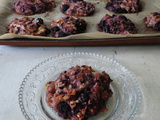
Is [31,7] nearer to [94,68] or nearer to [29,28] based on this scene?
[29,28]

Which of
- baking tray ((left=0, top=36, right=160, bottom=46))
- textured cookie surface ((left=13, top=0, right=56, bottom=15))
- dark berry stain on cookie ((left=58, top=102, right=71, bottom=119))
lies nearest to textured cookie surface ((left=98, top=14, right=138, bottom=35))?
baking tray ((left=0, top=36, right=160, bottom=46))

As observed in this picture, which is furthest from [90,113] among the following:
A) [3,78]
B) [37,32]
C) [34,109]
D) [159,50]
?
[37,32]

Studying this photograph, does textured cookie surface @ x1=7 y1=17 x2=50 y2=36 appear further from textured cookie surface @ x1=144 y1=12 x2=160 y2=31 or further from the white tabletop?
textured cookie surface @ x1=144 y1=12 x2=160 y2=31

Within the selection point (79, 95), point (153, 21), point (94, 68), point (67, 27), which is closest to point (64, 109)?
point (79, 95)

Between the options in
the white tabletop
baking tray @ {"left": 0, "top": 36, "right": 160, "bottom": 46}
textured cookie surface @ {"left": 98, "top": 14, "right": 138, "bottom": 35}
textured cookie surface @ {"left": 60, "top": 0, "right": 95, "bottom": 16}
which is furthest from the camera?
textured cookie surface @ {"left": 60, "top": 0, "right": 95, "bottom": 16}

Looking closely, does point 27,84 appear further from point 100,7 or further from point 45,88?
point 100,7

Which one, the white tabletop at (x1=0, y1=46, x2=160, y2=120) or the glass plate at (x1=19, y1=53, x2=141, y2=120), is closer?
the glass plate at (x1=19, y1=53, x2=141, y2=120)

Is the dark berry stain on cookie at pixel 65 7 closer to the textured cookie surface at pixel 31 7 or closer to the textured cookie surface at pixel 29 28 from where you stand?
the textured cookie surface at pixel 31 7
